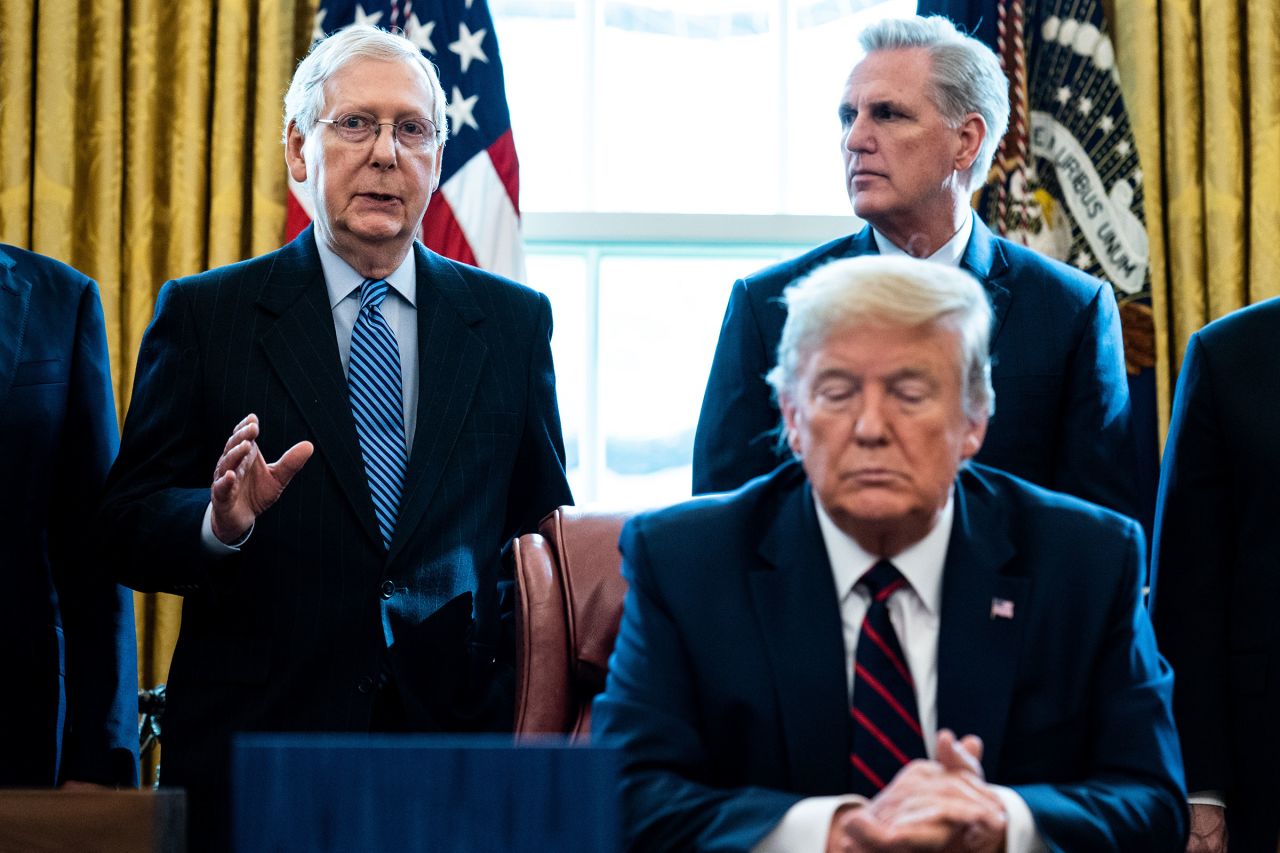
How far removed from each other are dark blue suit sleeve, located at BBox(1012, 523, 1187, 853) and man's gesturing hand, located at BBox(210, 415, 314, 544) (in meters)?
1.18

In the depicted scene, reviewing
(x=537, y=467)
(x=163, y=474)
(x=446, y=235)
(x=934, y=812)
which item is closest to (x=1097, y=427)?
(x=537, y=467)

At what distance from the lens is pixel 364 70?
3.01 meters

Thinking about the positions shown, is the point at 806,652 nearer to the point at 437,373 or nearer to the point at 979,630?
the point at 979,630

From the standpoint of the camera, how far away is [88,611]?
2.92 meters

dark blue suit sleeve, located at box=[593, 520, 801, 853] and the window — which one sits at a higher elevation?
the window

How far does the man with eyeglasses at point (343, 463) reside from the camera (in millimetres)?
2713

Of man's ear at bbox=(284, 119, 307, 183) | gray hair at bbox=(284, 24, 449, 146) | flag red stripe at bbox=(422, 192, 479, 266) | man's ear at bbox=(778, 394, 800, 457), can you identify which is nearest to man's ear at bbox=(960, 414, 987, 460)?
man's ear at bbox=(778, 394, 800, 457)

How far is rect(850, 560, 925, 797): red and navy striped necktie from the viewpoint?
2.03 m

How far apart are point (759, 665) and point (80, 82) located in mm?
3345

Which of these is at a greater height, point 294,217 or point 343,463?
point 294,217

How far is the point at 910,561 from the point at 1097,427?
92 cm

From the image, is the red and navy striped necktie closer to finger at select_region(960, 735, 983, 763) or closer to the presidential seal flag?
finger at select_region(960, 735, 983, 763)

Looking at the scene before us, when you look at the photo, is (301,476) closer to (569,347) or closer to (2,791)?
(2,791)

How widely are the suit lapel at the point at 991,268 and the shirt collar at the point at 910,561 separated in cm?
91
